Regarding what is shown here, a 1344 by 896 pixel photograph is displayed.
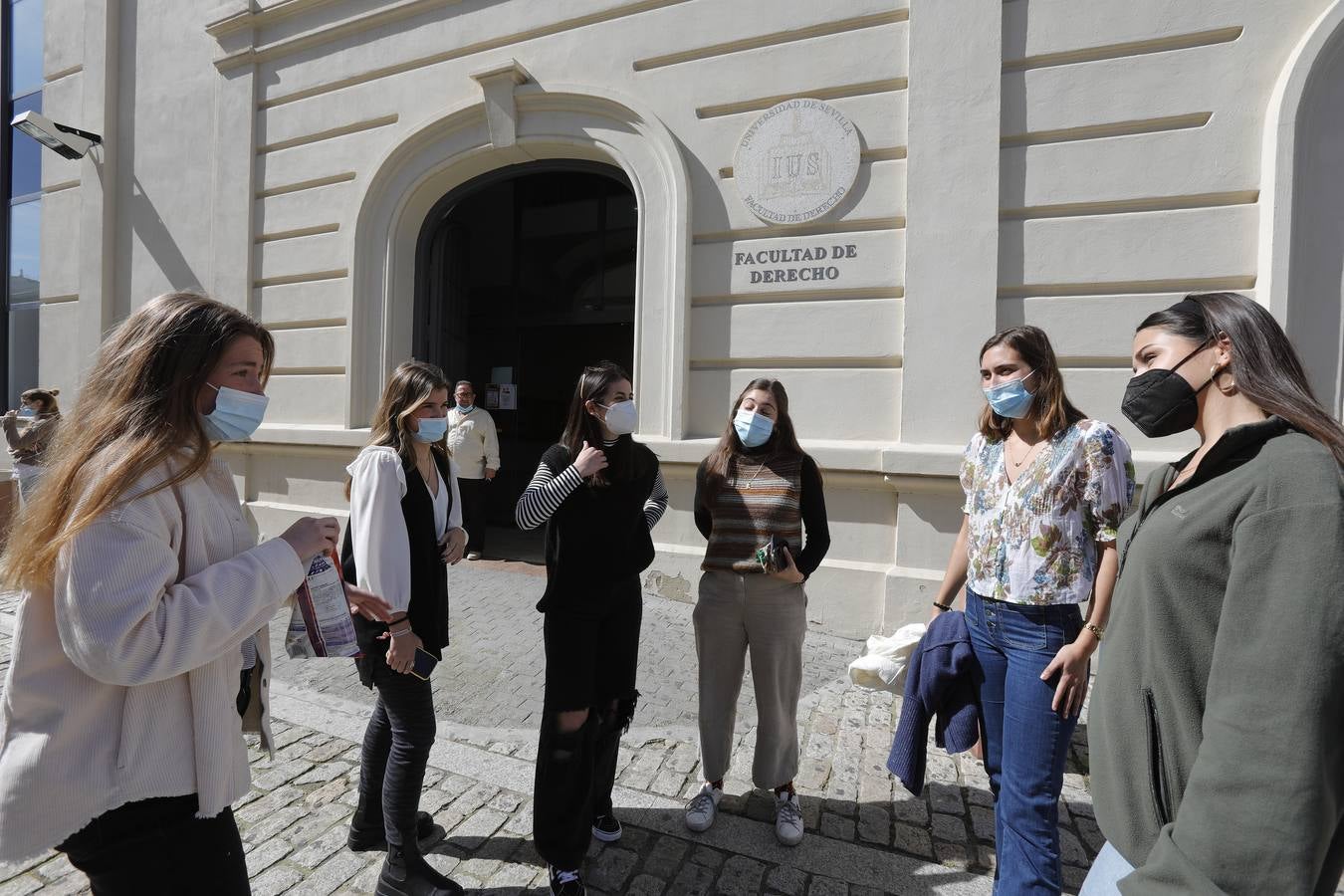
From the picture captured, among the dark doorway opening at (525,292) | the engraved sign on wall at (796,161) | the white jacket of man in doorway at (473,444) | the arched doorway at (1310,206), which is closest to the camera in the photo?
the arched doorway at (1310,206)

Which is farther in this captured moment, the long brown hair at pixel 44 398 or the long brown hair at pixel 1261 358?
the long brown hair at pixel 44 398

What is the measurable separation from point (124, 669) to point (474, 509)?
251 inches

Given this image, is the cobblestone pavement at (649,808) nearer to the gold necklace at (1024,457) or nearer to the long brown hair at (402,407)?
the long brown hair at (402,407)

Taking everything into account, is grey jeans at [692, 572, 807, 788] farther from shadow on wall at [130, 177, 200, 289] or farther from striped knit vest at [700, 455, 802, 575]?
shadow on wall at [130, 177, 200, 289]

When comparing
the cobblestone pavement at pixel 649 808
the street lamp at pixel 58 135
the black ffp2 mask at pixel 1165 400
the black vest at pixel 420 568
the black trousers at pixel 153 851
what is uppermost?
the street lamp at pixel 58 135

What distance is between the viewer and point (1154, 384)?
62.9 inches

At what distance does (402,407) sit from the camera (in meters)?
2.58

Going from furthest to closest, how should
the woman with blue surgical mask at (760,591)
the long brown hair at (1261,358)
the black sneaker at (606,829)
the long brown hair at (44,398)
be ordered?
the long brown hair at (44,398) < the woman with blue surgical mask at (760,591) < the black sneaker at (606,829) < the long brown hair at (1261,358)

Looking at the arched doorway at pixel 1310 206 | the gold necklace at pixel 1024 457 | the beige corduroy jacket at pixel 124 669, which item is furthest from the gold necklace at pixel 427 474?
the arched doorway at pixel 1310 206

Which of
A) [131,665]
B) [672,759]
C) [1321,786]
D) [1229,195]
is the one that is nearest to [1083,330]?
[1229,195]

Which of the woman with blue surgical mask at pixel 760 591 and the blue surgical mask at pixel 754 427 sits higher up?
the blue surgical mask at pixel 754 427

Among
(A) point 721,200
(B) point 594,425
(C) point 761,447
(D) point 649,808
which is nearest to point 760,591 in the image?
(C) point 761,447

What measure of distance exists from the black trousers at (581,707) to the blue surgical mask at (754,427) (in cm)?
79

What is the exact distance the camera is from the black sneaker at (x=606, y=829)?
9.00 feet
